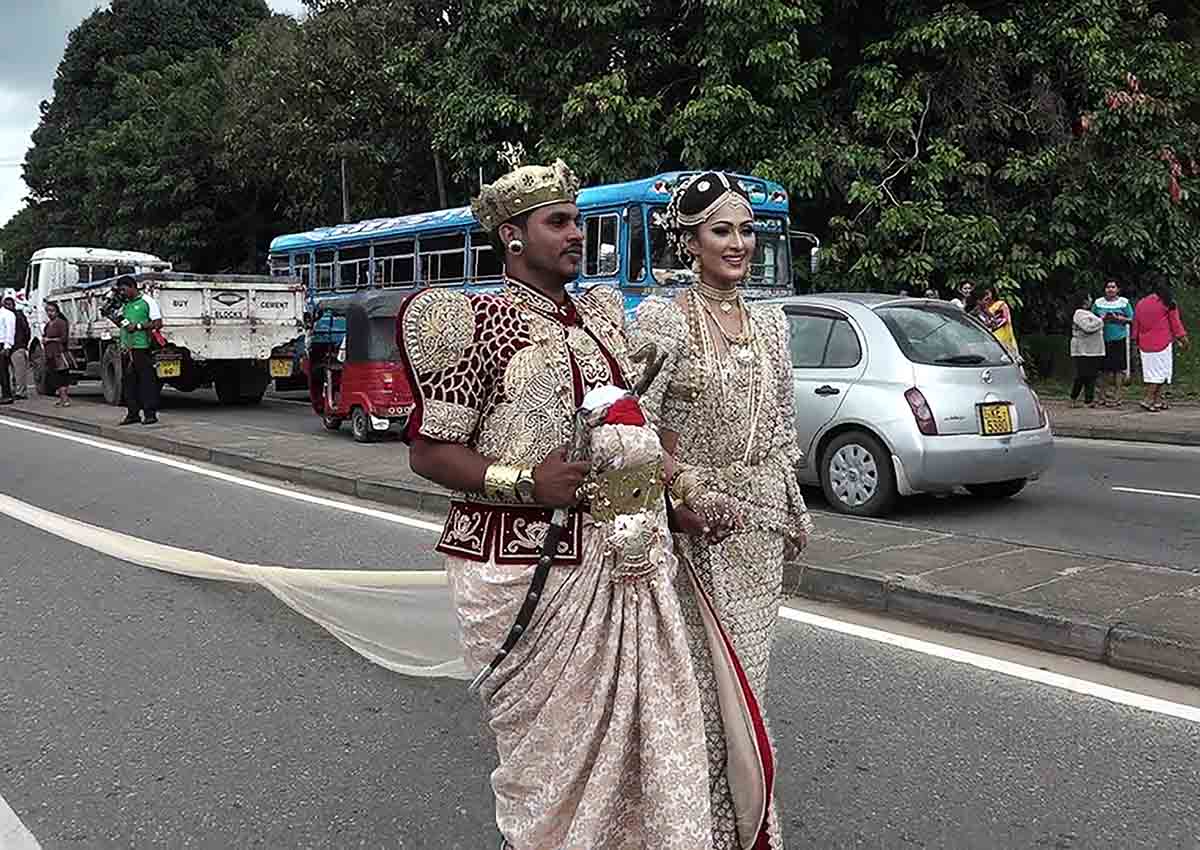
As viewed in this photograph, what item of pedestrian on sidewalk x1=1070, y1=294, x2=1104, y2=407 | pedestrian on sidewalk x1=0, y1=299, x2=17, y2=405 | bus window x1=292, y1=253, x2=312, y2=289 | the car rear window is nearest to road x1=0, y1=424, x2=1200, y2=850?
the car rear window

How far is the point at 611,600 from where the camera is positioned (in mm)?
2617

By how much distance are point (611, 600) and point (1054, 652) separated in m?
3.42

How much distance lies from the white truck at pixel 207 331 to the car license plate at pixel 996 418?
40.8 feet

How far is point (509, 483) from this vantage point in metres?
2.57

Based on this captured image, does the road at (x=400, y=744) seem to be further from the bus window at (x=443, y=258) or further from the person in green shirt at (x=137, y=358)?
the bus window at (x=443, y=258)

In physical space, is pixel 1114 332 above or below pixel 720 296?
above

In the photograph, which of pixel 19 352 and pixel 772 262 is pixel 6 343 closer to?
pixel 19 352

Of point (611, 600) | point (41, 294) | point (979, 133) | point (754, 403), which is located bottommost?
point (611, 600)

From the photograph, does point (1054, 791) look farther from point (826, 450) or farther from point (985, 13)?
point (985, 13)

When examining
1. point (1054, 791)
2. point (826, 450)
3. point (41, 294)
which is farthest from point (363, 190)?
point (1054, 791)

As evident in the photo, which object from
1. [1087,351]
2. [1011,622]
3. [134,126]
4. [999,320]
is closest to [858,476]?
[1011,622]

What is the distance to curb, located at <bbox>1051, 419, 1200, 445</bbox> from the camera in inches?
505

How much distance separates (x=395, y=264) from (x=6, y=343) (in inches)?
256

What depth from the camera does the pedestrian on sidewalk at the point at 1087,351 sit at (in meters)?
15.3
